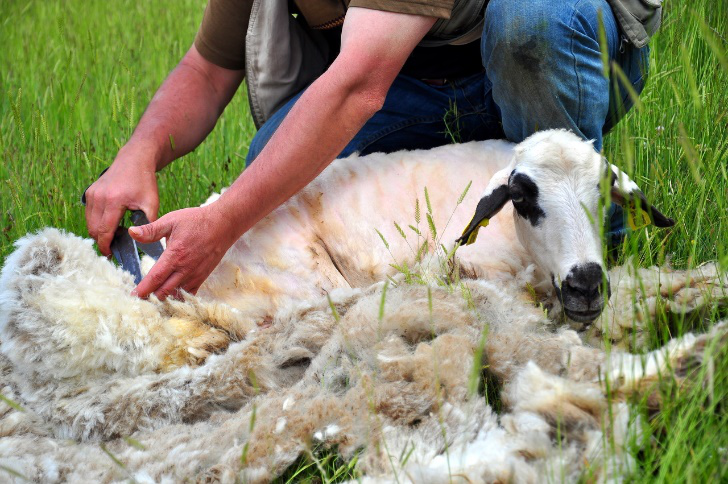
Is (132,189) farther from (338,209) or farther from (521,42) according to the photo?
(521,42)

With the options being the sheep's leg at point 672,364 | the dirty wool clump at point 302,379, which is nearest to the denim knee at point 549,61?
the dirty wool clump at point 302,379

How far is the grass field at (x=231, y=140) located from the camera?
1280 millimetres

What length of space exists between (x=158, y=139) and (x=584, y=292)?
5.09 ft

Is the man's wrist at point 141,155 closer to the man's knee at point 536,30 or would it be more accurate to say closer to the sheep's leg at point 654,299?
the man's knee at point 536,30

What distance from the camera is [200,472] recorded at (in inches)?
59.4

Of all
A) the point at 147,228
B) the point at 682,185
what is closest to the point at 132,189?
the point at 147,228

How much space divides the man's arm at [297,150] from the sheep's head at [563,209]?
46 centimetres

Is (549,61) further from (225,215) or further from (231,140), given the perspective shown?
(231,140)

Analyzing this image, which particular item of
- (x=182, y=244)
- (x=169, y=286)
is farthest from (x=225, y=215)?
(x=169, y=286)

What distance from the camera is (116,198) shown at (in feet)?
7.52

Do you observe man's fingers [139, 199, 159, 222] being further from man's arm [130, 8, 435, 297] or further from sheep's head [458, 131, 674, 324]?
sheep's head [458, 131, 674, 324]

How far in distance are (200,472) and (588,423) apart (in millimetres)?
796

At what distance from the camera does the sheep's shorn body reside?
4.61 ft

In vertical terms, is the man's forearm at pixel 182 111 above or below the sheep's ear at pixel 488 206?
above
